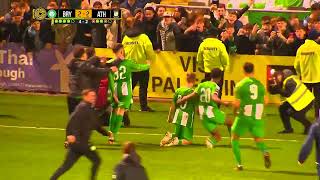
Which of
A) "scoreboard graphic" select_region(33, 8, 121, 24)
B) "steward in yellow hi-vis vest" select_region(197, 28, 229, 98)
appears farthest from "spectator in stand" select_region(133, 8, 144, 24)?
"steward in yellow hi-vis vest" select_region(197, 28, 229, 98)

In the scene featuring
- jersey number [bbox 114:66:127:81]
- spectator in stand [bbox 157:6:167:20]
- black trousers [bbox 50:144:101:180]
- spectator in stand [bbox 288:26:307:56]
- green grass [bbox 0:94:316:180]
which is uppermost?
spectator in stand [bbox 157:6:167:20]

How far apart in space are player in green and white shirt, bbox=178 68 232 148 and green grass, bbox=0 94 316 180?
64 centimetres

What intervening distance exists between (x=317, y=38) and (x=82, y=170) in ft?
32.4

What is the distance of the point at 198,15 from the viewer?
2828 cm

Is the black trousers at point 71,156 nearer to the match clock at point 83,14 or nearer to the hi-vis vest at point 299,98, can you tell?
the hi-vis vest at point 299,98

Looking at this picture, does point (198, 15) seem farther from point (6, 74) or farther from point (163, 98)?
point (6, 74)

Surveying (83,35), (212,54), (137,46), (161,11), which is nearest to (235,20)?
(161,11)

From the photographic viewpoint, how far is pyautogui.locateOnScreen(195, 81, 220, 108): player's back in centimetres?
2094

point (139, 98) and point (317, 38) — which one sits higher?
point (317, 38)

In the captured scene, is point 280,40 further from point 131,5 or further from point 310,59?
point 131,5

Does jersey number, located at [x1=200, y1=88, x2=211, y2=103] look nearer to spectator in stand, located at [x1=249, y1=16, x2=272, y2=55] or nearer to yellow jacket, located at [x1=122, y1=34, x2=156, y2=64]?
yellow jacket, located at [x1=122, y1=34, x2=156, y2=64]

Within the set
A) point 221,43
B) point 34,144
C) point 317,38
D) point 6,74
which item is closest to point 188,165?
point 34,144

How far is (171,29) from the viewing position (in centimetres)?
2873
